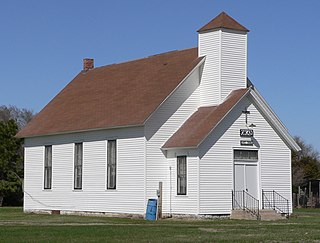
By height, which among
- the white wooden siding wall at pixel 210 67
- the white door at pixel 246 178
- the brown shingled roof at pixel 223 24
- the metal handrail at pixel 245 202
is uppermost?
the brown shingled roof at pixel 223 24

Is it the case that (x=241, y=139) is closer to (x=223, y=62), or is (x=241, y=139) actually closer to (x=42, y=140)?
(x=223, y=62)

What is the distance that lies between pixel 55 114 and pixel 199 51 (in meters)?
11.3

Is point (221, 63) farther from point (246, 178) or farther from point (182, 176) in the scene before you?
point (182, 176)

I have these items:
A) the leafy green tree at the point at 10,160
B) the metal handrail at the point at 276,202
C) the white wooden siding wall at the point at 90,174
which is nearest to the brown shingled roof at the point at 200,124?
the white wooden siding wall at the point at 90,174

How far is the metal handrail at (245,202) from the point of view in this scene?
3875 cm

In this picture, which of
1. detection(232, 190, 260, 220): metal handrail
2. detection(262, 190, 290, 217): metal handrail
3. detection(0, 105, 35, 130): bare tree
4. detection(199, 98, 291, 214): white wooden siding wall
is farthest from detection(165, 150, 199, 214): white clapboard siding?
detection(0, 105, 35, 130): bare tree

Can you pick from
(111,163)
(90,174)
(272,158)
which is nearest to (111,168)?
(111,163)

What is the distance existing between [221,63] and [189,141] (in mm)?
4750

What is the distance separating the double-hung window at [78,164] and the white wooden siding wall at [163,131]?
20.3ft

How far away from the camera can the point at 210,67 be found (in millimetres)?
40344

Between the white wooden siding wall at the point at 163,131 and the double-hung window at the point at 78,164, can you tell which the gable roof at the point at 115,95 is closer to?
the white wooden siding wall at the point at 163,131

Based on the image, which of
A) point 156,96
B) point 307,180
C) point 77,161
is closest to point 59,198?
point 77,161

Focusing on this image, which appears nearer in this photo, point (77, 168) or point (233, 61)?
point (233, 61)

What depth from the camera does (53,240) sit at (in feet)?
77.6
